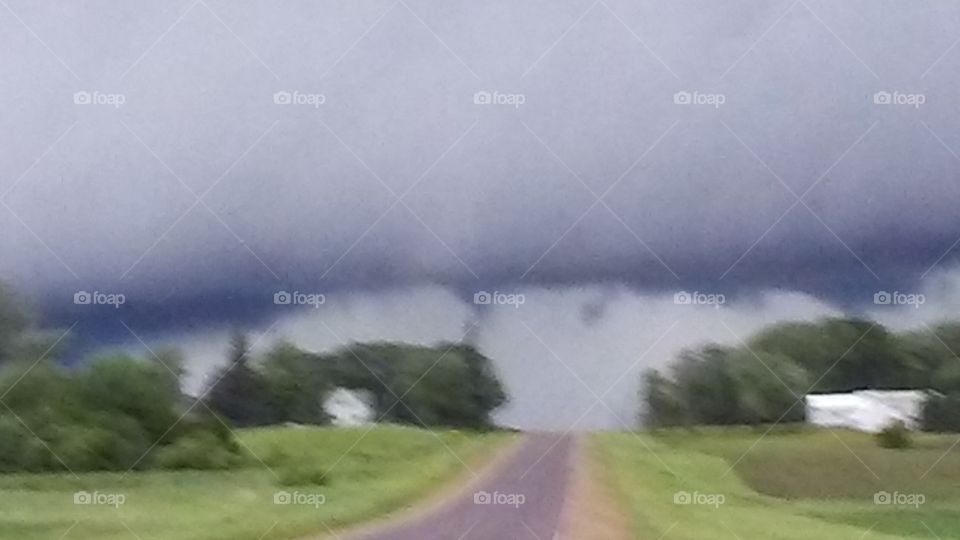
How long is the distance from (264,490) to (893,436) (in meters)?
1.30

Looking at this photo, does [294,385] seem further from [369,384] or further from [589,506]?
[589,506]

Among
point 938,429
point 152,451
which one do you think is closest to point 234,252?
point 152,451

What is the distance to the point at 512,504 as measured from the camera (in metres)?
1.77

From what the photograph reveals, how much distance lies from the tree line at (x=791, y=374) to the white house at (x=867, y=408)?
0.01 metres

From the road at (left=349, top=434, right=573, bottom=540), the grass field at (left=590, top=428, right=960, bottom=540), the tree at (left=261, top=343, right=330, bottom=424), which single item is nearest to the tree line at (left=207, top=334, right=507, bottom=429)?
the tree at (left=261, top=343, right=330, bottom=424)

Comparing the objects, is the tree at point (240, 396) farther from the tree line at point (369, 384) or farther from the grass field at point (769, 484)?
the grass field at point (769, 484)

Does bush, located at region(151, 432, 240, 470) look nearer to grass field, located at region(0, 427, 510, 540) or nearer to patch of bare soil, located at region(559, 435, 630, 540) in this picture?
grass field, located at region(0, 427, 510, 540)

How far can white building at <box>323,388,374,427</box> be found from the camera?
5.84ft

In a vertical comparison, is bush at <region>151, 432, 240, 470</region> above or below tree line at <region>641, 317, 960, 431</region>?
below

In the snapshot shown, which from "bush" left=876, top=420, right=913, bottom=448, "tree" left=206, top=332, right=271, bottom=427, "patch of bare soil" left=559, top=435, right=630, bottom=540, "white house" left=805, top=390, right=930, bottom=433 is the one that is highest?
"tree" left=206, top=332, right=271, bottom=427

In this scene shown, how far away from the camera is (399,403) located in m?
1.78

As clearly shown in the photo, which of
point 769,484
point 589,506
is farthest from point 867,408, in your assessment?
point 589,506

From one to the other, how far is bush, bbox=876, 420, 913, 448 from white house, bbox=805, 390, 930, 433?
0.01 metres

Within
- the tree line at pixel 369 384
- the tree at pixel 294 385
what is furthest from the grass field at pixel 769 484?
the tree at pixel 294 385
